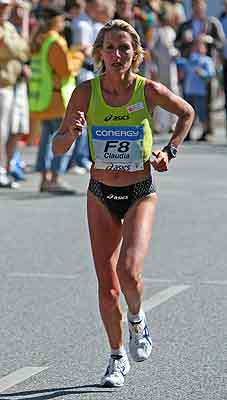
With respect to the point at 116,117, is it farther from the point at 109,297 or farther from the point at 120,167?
the point at 109,297

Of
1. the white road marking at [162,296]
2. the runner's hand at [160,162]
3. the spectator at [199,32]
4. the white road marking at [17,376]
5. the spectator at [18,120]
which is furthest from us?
the spectator at [199,32]

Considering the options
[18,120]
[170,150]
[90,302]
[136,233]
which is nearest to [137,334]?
[136,233]

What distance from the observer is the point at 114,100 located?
277 inches

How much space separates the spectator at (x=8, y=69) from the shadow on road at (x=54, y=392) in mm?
9122

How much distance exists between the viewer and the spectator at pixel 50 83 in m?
Result: 15.1

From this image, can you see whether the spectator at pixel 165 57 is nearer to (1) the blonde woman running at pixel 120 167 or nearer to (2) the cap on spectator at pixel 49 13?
(2) the cap on spectator at pixel 49 13

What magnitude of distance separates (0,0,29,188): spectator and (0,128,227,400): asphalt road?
2.50 ft

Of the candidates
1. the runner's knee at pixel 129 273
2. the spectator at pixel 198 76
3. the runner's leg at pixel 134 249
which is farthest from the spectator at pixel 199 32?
the runner's knee at pixel 129 273

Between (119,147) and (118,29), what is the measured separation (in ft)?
1.87

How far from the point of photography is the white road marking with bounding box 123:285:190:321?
920cm

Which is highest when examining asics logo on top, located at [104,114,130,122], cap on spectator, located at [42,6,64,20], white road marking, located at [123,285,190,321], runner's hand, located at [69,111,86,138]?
runner's hand, located at [69,111,86,138]

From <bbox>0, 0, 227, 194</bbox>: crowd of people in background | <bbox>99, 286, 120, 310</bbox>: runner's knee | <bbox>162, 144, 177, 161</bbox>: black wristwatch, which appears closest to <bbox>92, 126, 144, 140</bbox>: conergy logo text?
<bbox>162, 144, 177, 161</bbox>: black wristwatch

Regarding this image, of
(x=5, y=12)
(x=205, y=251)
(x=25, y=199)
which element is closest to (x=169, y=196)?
(x=25, y=199)

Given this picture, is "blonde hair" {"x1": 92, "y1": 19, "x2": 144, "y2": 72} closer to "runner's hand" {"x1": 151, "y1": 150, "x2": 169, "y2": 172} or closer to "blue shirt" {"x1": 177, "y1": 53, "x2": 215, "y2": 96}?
"runner's hand" {"x1": 151, "y1": 150, "x2": 169, "y2": 172}
